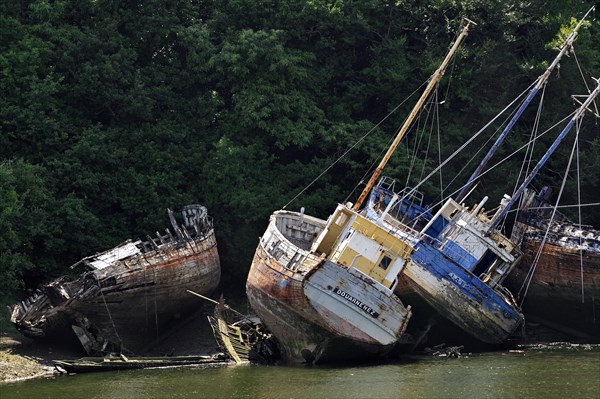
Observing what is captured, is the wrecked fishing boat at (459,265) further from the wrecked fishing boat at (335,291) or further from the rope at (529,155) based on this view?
the wrecked fishing boat at (335,291)

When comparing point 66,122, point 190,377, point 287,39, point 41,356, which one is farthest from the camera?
point 287,39

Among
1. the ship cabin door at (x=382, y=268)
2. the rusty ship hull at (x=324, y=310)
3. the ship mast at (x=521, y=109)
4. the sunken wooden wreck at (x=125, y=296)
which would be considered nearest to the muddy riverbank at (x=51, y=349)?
the sunken wooden wreck at (x=125, y=296)

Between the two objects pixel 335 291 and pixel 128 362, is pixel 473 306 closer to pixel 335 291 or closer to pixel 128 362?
pixel 335 291

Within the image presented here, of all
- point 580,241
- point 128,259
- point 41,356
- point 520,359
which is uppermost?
point 580,241

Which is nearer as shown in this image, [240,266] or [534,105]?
[240,266]

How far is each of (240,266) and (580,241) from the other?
13797 mm

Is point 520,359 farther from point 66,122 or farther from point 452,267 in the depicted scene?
point 66,122

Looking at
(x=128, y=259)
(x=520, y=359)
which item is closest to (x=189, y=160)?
(x=128, y=259)

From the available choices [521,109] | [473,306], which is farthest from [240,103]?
[473,306]

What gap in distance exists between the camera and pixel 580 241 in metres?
48.0

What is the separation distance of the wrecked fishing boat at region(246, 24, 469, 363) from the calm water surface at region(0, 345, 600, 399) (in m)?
1.02

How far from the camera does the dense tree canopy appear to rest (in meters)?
51.5

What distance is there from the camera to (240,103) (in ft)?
177

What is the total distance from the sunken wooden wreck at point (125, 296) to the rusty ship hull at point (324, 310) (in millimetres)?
4573
